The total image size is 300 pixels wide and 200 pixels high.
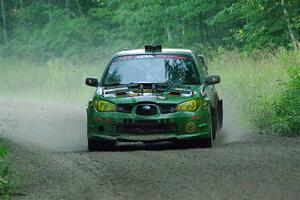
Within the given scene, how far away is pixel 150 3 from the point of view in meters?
33.9

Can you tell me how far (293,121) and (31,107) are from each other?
37.9 ft

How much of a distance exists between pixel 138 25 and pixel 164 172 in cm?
2624

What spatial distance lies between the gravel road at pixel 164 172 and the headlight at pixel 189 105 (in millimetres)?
661

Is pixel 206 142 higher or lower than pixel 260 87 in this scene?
higher

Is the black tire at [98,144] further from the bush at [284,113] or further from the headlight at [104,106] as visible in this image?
the bush at [284,113]

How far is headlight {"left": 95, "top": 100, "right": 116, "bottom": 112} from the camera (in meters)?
12.5

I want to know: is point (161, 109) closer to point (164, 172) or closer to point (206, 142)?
point (206, 142)

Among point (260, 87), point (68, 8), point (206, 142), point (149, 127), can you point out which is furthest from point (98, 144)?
point (68, 8)

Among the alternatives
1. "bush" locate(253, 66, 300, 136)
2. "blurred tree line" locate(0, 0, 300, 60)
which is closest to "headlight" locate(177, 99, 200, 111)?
"bush" locate(253, 66, 300, 136)

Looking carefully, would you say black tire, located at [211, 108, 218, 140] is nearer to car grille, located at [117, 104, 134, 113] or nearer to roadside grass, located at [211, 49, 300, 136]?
roadside grass, located at [211, 49, 300, 136]

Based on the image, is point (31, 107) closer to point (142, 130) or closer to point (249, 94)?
point (249, 94)

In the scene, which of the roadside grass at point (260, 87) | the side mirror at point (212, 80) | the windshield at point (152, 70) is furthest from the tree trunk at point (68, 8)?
the side mirror at point (212, 80)

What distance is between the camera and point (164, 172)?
9.60m

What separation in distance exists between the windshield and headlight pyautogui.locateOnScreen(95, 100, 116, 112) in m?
0.91
